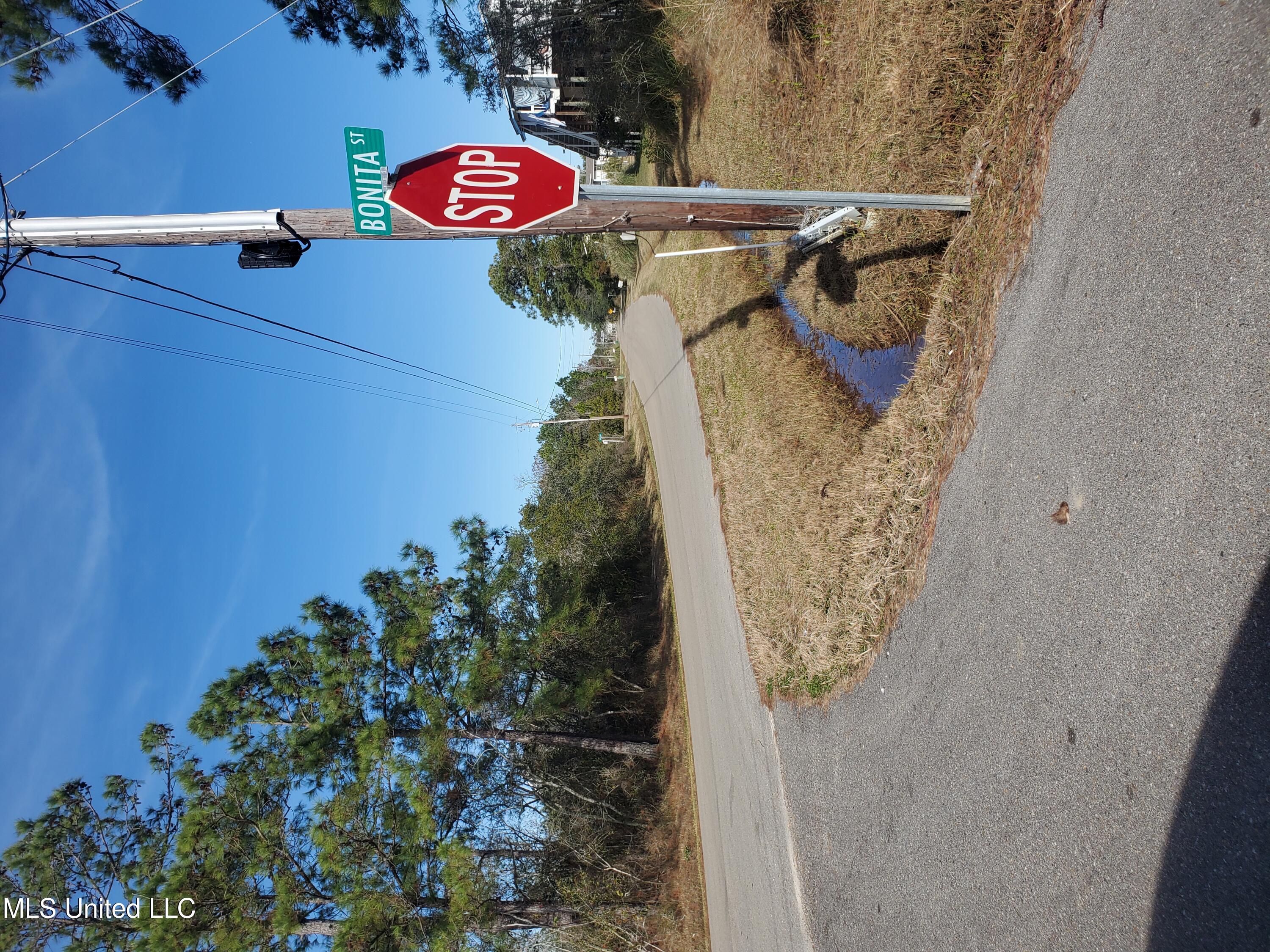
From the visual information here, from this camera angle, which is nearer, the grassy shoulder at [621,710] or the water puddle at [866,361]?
the water puddle at [866,361]

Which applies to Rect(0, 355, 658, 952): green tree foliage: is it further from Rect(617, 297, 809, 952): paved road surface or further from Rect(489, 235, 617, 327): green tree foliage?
Rect(489, 235, 617, 327): green tree foliage

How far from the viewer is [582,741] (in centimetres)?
1310

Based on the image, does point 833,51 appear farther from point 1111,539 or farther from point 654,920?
point 654,920

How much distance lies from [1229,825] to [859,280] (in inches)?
247

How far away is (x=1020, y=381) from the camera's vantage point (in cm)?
484

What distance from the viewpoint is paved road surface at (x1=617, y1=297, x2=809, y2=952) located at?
8055 mm

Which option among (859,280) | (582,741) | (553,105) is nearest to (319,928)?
(582,741)

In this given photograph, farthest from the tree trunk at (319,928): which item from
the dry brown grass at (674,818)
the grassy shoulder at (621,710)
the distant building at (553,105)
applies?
the distant building at (553,105)

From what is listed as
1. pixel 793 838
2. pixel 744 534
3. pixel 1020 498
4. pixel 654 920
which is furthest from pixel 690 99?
pixel 654 920

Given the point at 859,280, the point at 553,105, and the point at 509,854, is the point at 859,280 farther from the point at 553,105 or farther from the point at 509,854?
the point at 553,105

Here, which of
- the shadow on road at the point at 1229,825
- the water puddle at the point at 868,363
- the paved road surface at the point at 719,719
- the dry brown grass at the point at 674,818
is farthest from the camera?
the dry brown grass at the point at 674,818

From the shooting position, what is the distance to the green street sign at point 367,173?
4.81m

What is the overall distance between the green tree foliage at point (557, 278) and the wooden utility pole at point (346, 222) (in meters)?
24.5

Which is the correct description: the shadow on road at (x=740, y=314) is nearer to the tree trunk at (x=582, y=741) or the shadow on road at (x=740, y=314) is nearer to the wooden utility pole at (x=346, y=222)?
the wooden utility pole at (x=346, y=222)
